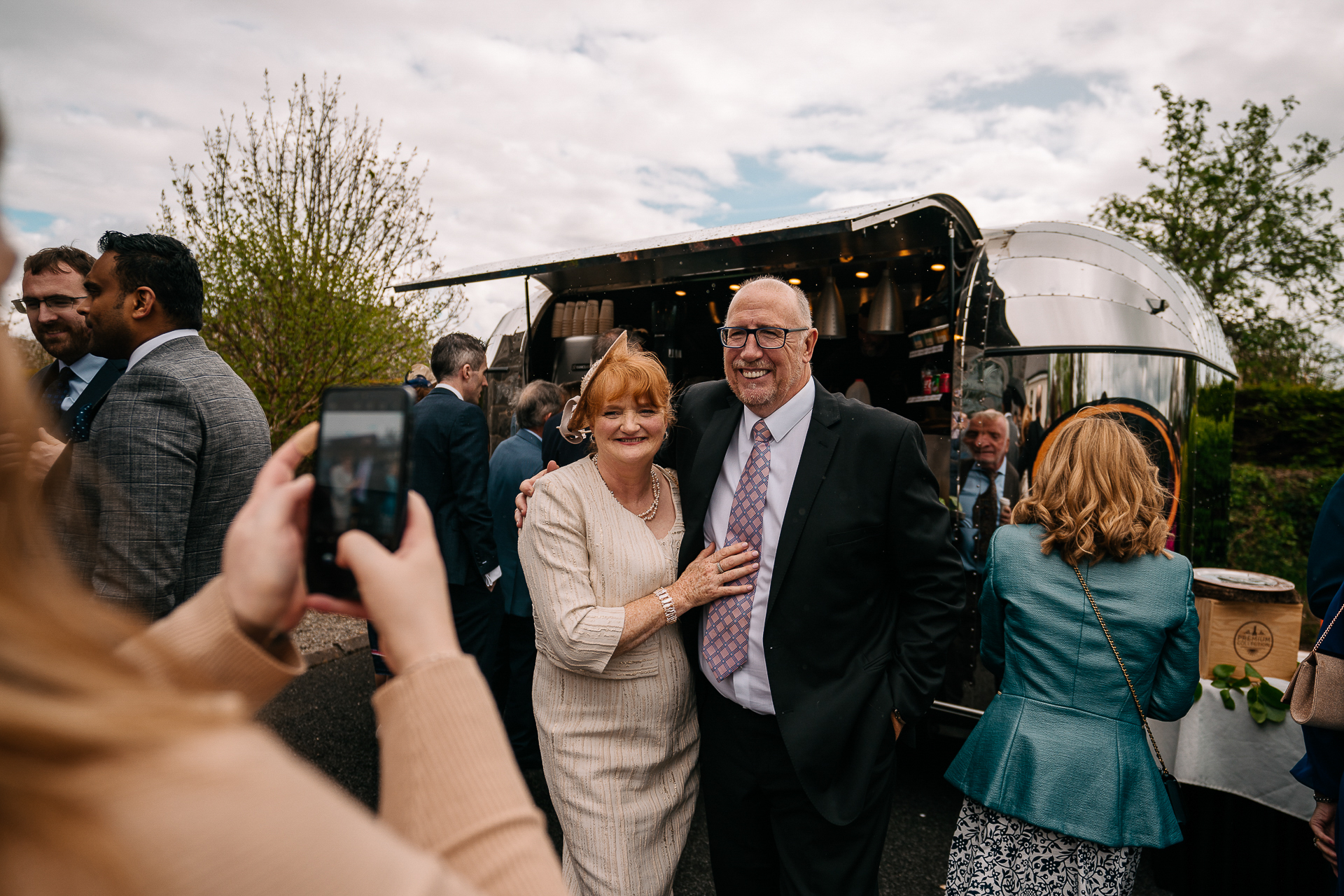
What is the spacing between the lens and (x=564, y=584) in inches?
83.1

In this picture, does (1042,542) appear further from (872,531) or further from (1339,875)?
(1339,875)

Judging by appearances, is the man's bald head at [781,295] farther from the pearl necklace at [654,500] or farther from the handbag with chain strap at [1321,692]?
the handbag with chain strap at [1321,692]

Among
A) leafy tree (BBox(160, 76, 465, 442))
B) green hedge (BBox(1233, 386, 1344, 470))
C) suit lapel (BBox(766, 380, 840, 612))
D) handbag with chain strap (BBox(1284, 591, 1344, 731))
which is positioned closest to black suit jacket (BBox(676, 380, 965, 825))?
suit lapel (BBox(766, 380, 840, 612))

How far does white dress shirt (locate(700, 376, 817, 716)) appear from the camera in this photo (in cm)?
218

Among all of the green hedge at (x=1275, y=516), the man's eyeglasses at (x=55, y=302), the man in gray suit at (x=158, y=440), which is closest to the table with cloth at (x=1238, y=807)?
the man in gray suit at (x=158, y=440)

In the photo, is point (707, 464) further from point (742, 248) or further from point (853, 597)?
point (742, 248)

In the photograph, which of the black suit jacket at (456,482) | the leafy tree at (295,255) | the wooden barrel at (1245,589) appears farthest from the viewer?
the leafy tree at (295,255)

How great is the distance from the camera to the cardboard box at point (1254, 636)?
121 inches

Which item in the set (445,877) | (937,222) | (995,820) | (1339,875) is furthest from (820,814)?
(937,222)

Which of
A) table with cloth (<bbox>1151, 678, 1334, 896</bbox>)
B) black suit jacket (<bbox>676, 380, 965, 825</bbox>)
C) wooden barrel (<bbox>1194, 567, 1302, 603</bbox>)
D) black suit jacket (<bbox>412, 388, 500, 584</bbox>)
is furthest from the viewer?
black suit jacket (<bbox>412, 388, 500, 584</bbox>)

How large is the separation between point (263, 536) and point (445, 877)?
497mm

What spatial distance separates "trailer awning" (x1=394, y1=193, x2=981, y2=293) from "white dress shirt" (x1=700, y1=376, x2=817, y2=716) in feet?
4.64

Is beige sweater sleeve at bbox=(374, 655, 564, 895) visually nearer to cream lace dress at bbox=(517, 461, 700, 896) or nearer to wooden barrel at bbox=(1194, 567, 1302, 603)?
cream lace dress at bbox=(517, 461, 700, 896)

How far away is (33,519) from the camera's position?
0.57 metres
